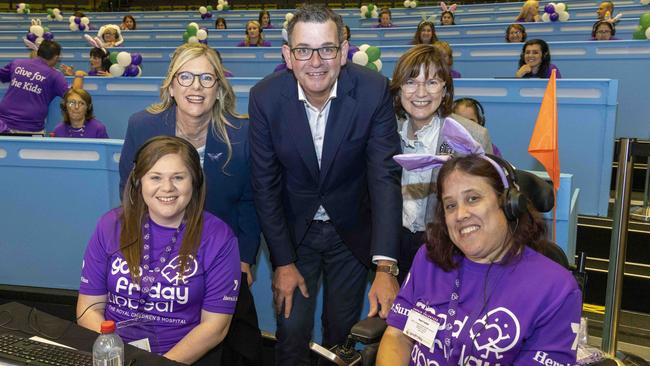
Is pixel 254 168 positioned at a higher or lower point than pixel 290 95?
lower

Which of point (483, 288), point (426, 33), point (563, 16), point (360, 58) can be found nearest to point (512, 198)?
point (483, 288)

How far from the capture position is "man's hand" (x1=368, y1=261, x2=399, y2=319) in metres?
1.87

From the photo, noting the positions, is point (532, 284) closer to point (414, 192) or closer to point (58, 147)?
point (414, 192)

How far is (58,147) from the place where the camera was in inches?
119

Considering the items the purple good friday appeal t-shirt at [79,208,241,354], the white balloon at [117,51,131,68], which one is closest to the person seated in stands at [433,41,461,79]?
the purple good friday appeal t-shirt at [79,208,241,354]

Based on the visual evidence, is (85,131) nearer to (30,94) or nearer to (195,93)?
(30,94)

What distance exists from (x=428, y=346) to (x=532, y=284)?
290mm

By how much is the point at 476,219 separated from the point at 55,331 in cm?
110

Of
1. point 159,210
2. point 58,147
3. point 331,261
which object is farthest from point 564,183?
point 58,147

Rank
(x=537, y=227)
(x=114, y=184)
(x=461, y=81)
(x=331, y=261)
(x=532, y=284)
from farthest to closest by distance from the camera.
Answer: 1. (x=461, y=81)
2. (x=114, y=184)
3. (x=331, y=261)
4. (x=537, y=227)
5. (x=532, y=284)

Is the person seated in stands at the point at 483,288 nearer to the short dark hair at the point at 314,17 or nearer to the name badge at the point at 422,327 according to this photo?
the name badge at the point at 422,327

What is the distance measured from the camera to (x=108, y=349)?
4.41ft

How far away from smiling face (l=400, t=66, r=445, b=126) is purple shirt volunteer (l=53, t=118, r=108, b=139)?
109 inches

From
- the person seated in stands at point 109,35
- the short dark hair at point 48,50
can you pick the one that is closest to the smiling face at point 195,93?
the short dark hair at point 48,50
